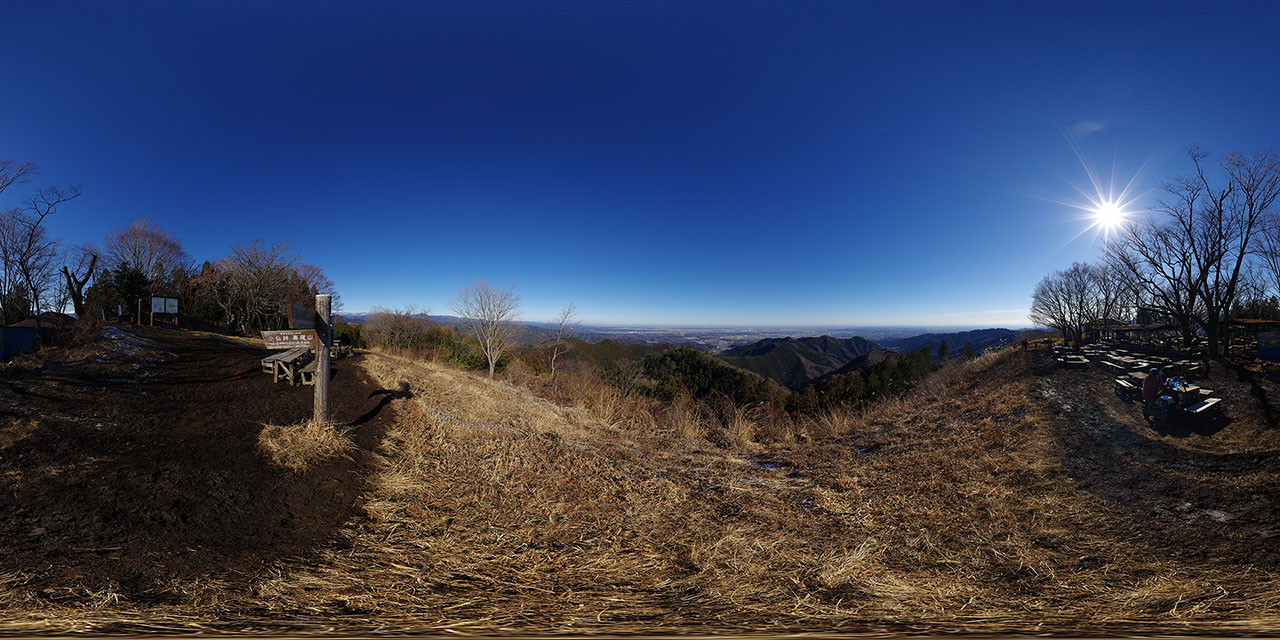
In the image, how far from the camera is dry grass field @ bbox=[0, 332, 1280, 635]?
2.48 m

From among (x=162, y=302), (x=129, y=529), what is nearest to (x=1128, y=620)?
(x=129, y=529)

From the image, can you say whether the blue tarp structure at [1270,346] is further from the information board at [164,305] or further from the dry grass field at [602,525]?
the information board at [164,305]

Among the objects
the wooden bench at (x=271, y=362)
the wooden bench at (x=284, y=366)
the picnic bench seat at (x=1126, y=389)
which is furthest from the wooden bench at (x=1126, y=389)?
the wooden bench at (x=271, y=362)

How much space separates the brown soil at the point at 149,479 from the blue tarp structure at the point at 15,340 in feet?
14.4

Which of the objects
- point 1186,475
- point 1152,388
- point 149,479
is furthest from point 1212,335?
point 149,479

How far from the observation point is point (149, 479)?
4.36 metres

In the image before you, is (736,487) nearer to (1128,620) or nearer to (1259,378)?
(1128,620)

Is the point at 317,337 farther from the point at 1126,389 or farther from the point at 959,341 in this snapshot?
the point at 959,341

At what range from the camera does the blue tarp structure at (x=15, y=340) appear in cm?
1062

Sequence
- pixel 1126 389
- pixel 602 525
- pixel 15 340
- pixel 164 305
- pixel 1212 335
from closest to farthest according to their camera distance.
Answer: pixel 602 525, pixel 1126 389, pixel 15 340, pixel 164 305, pixel 1212 335

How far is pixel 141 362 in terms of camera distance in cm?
893

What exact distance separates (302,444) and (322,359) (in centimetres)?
132

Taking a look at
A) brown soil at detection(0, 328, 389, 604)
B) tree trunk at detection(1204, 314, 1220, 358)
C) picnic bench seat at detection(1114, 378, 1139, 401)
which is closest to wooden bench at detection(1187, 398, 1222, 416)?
picnic bench seat at detection(1114, 378, 1139, 401)

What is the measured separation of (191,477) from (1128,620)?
25.0ft
